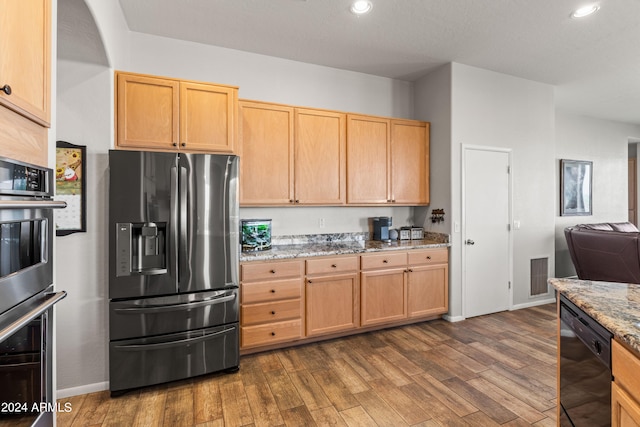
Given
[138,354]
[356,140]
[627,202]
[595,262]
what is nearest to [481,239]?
[595,262]

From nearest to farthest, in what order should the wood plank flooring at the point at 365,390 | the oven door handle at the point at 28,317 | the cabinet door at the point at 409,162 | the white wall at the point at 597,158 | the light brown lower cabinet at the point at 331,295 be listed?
the oven door handle at the point at 28,317, the wood plank flooring at the point at 365,390, the light brown lower cabinet at the point at 331,295, the cabinet door at the point at 409,162, the white wall at the point at 597,158

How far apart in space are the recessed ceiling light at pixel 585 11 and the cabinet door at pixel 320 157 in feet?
7.22

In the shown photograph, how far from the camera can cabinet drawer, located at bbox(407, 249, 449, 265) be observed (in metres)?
3.52

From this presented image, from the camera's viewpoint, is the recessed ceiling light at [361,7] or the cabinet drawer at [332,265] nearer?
the recessed ceiling light at [361,7]

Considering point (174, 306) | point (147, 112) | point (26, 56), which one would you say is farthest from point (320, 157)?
point (26, 56)

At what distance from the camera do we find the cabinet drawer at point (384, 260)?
3291mm

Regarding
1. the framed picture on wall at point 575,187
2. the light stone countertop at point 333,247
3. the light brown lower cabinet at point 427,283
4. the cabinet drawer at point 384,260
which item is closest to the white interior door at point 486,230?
the light brown lower cabinet at point 427,283

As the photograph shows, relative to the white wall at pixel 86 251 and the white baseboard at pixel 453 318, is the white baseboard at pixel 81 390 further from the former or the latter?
the white baseboard at pixel 453 318

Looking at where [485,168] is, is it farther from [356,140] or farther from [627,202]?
[627,202]

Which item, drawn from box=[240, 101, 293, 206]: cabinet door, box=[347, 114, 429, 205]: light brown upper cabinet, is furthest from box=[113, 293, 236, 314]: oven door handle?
box=[347, 114, 429, 205]: light brown upper cabinet

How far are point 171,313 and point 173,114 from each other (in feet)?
5.21

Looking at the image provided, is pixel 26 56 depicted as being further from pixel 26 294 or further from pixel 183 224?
pixel 183 224

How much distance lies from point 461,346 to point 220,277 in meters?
2.36

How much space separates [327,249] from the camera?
3301 mm
